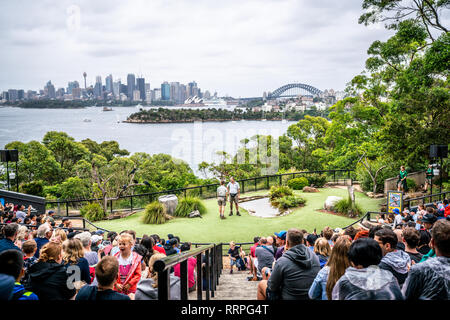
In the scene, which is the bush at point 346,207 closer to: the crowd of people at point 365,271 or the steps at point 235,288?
the steps at point 235,288

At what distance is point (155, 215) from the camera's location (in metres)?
13.4

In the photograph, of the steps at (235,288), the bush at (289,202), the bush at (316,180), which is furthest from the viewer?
the bush at (316,180)

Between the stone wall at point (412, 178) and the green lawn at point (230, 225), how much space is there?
244 cm

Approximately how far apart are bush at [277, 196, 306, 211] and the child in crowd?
1124cm

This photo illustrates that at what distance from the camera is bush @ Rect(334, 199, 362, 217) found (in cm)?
1360

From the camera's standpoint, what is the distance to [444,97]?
1471 cm

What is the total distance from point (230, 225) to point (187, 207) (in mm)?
2554

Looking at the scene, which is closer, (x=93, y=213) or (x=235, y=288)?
(x=235, y=288)

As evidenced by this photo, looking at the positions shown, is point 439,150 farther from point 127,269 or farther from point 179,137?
point 179,137

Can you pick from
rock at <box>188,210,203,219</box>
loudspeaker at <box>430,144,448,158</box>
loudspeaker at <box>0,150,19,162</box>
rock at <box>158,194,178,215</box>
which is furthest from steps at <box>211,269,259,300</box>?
loudspeaker at <box>0,150,19,162</box>

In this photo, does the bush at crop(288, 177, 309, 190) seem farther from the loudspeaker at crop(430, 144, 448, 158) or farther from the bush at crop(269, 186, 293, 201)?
the loudspeaker at crop(430, 144, 448, 158)

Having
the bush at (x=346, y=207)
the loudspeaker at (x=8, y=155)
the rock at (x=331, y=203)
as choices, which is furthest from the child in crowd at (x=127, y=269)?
the loudspeaker at (x=8, y=155)

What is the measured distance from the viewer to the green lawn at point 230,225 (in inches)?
464

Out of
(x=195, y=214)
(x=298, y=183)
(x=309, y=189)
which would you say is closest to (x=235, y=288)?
(x=195, y=214)
